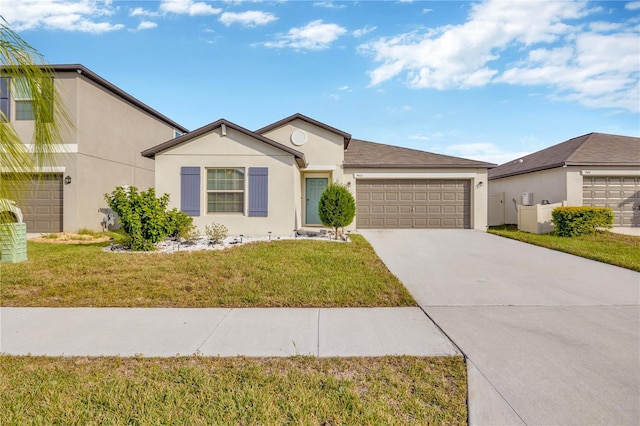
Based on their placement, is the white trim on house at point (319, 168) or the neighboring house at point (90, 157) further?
the white trim on house at point (319, 168)

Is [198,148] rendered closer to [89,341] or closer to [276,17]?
[276,17]

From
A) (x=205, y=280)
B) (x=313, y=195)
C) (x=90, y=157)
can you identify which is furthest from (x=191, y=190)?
(x=205, y=280)

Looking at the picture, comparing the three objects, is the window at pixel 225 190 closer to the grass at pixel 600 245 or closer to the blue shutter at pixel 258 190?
the blue shutter at pixel 258 190

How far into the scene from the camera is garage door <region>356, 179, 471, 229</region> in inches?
542

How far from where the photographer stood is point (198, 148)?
430 inches

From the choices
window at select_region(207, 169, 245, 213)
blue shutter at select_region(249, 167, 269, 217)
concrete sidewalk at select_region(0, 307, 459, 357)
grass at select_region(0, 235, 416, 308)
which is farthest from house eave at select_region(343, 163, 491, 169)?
concrete sidewalk at select_region(0, 307, 459, 357)

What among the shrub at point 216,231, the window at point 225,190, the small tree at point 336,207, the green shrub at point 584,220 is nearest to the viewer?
the shrub at point 216,231

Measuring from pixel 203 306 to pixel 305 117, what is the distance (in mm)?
10762

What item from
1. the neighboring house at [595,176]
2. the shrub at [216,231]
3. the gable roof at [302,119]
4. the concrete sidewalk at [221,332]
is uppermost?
the gable roof at [302,119]

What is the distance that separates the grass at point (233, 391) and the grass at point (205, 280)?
1766 millimetres

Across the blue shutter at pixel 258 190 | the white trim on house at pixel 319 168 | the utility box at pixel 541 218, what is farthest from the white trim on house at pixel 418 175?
the blue shutter at pixel 258 190

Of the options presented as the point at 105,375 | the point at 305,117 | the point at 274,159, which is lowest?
the point at 105,375

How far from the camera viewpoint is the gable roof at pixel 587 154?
13.2 m

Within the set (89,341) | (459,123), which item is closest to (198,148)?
(89,341)
